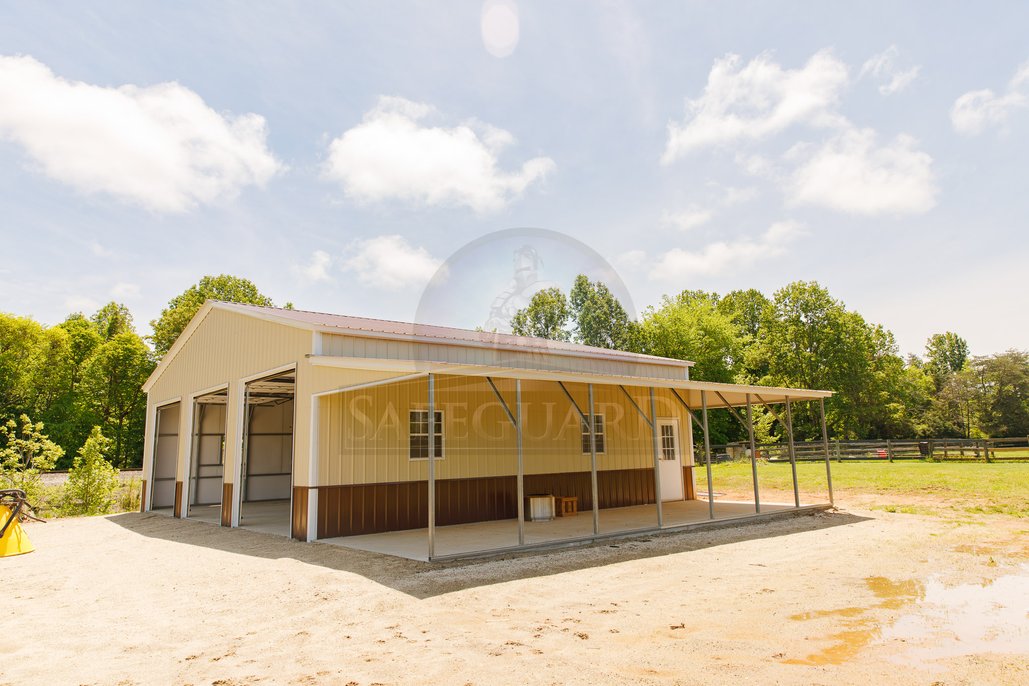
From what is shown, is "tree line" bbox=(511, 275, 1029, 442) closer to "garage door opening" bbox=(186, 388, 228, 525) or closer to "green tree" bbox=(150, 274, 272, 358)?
"green tree" bbox=(150, 274, 272, 358)

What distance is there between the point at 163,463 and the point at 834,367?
39.1 m

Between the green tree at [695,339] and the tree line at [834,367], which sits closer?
the tree line at [834,367]

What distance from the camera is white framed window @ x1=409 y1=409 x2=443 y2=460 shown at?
10.9 meters

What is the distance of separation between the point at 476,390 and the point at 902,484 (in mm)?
12425

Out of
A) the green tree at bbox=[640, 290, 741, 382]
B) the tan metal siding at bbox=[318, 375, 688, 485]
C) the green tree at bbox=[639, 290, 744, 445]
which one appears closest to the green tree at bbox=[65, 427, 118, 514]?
the tan metal siding at bbox=[318, 375, 688, 485]

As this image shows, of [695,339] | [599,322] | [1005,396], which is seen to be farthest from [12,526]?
[1005,396]

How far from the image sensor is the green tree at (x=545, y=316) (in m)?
8.55

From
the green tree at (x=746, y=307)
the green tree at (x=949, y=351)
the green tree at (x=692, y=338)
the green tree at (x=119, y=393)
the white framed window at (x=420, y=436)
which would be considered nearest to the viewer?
the white framed window at (x=420, y=436)

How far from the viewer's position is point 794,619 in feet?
16.4

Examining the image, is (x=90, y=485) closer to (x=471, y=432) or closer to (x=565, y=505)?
(x=471, y=432)

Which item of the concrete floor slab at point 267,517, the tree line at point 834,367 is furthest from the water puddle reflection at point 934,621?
the tree line at point 834,367

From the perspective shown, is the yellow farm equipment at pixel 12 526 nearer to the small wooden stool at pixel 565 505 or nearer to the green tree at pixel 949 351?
the small wooden stool at pixel 565 505

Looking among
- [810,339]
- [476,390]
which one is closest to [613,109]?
[476,390]

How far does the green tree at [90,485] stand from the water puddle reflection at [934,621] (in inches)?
772
